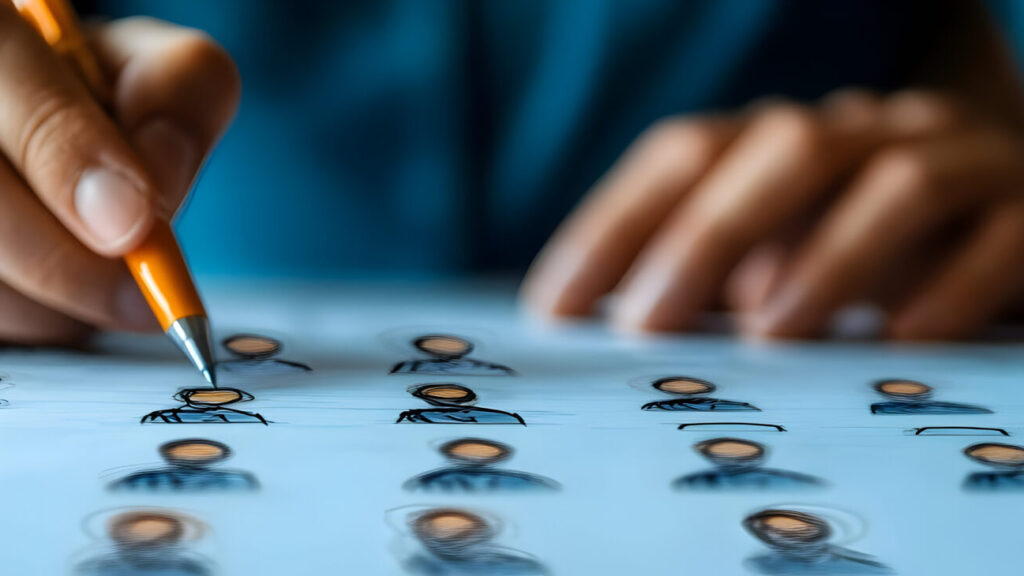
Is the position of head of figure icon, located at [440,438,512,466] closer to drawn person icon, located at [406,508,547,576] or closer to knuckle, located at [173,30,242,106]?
drawn person icon, located at [406,508,547,576]

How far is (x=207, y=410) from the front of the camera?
0.27m

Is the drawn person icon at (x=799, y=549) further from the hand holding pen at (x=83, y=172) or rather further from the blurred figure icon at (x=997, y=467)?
the hand holding pen at (x=83, y=172)

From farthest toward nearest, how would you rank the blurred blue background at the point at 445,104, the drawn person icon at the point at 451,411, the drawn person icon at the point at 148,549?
the blurred blue background at the point at 445,104, the drawn person icon at the point at 451,411, the drawn person icon at the point at 148,549

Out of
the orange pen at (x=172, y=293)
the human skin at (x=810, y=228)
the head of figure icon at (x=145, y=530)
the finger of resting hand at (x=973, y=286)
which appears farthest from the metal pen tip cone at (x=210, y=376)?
the finger of resting hand at (x=973, y=286)

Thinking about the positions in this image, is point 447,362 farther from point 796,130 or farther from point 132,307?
point 796,130

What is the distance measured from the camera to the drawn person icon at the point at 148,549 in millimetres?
172

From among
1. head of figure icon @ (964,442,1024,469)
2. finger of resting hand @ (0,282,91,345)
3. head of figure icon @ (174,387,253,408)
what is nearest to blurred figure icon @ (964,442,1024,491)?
head of figure icon @ (964,442,1024,469)

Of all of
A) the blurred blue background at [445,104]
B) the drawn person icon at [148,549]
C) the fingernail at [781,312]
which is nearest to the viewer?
the drawn person icon at [148,549]

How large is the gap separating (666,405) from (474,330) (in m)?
0.14

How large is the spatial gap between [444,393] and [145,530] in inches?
5.2

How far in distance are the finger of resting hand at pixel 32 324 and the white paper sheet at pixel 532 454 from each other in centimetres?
1

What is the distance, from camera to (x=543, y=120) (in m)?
0.64

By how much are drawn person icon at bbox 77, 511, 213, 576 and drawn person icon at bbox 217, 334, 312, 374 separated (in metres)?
0.13

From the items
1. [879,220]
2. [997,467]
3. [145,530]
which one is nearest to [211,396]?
[145,530]
